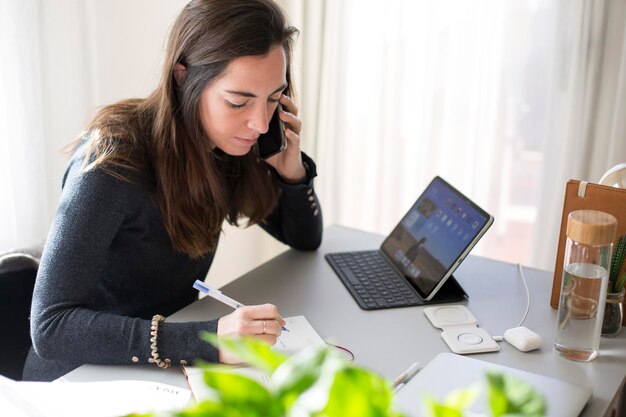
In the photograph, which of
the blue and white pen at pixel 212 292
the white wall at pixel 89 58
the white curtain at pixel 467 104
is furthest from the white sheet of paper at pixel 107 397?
the white curtain at pixel 467 104

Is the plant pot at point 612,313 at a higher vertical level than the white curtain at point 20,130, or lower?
lower

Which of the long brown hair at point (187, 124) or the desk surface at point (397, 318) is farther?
the long brown hair at point (187, 124)

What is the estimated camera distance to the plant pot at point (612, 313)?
1.22m

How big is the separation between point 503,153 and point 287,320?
1.25 metres

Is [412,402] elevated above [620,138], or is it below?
below

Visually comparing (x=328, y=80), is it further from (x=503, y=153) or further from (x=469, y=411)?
(x=469, y=411)

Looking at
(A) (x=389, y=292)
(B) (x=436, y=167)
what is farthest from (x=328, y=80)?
(A) (x=389, y=292)

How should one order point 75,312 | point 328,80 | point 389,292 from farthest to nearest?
point 328,80
point 389,292
point 75,312

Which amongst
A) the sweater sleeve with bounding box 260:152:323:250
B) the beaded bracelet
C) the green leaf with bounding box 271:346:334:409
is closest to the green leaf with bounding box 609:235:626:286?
the sweater sleeve with bounding box 260:152:323:250

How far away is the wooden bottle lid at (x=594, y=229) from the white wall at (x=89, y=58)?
115cm

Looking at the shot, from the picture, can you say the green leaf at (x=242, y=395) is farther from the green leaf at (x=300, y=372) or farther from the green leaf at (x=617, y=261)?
the green leaf at (x=617, y=261)

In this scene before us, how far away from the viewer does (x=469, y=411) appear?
3.08ft

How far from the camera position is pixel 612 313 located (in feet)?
4.03

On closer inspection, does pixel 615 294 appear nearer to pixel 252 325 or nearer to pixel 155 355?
pixel 252 325
